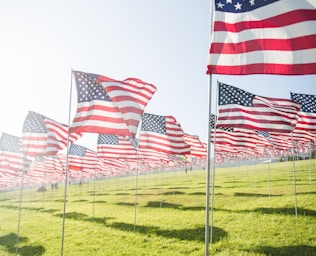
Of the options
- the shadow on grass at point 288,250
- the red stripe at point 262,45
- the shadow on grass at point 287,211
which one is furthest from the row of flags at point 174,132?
the red stripe at point 262,45

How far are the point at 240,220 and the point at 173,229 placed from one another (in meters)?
3.86

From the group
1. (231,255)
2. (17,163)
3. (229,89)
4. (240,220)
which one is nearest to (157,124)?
(229,89)

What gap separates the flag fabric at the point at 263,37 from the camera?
6332 mm

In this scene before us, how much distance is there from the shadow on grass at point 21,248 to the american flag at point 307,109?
16812 mm

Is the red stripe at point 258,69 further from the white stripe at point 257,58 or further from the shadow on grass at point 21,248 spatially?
the shadow on grass at point 21,248

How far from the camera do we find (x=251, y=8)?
687 centimetres

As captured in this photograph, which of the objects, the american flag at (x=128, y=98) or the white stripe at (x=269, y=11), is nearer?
the white stripe at (x=269, y=11)

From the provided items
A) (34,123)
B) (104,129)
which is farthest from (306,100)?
(34,123)

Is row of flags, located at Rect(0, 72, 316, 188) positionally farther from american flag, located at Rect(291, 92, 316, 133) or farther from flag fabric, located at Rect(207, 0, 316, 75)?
flag fabric, located at Rect(207, 0, 316, 75)

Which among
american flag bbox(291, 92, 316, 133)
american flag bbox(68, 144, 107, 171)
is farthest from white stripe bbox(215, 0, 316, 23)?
american flag bbox(68, 144, 107, 171)

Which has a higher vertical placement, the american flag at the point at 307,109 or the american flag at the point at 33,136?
the american flag at the point at 307,109

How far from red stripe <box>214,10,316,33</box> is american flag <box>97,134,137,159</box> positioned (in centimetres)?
1685

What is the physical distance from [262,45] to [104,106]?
21.2 ft

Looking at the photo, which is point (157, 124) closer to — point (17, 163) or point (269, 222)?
point (269, 222)
